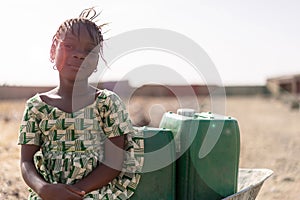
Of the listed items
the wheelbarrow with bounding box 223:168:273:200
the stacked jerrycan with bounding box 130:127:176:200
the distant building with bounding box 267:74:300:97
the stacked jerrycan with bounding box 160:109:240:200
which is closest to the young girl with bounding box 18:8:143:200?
the stacked jerrycan with bounding box 130:127:176:200

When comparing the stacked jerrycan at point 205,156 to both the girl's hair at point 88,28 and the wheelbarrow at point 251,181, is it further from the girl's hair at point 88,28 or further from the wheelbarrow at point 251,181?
the girl's hair at point 88,28

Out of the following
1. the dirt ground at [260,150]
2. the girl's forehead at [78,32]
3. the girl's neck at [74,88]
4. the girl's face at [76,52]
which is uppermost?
the girl's forehead at [78,32]

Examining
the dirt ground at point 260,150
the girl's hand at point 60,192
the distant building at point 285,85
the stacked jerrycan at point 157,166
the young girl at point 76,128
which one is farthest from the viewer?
the distant building at point 285,85

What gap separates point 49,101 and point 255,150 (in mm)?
6756

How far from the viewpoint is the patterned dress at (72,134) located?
2.29m

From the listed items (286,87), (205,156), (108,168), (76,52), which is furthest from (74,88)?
(286,87)

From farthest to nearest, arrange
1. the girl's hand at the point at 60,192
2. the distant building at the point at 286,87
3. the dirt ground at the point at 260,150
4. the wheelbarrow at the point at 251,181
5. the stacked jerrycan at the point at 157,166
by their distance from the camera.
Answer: the distant building at the point at 286,87, the dirt ground at the point at 260,150, the wheelbarrow at the point at 251,181, the stacked jerrycan at the point at 157,166, the girl's hand at the point at 60,192

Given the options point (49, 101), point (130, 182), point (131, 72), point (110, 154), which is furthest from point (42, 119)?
point (131, 72)

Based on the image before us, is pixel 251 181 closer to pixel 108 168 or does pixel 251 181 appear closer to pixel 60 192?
pixel 108 168

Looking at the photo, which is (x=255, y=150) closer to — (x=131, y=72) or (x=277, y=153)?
(x=277, y=153)

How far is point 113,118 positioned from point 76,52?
33 cm

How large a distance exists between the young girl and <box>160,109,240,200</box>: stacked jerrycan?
0.50m

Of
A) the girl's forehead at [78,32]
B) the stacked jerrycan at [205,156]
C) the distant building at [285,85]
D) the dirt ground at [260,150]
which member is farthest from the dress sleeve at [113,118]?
the distant building at [285,85]

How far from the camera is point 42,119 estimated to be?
2318 millimetres
